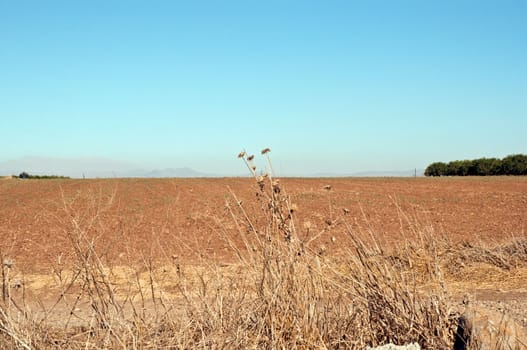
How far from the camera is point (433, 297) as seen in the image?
541 cm

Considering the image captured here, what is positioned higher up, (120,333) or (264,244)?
(264,244)

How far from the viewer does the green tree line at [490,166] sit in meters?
58.5

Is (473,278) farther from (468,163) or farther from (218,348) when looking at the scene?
(468,163)

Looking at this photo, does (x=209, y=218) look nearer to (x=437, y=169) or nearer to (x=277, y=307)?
(x=277, y=307)

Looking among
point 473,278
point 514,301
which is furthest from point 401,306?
point 473,278

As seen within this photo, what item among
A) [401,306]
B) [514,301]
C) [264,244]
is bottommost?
[514,301]

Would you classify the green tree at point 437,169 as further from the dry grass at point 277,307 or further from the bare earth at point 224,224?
the dry grass at point 277,307

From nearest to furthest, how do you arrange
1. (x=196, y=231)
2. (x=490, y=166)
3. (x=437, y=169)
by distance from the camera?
(x=196, y=231)
(x=490, y=166)
(x=437, y=169)

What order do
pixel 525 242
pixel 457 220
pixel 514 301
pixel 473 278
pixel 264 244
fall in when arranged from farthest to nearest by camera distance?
pixel 457 220 → pixel 525 242 → pixel 473 278 → pixel 514 301 → pixel 264 244

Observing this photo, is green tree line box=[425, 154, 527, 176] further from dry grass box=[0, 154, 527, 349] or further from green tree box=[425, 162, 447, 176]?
dry grass box=[0, 154, 527, 349]

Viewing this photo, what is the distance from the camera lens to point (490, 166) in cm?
6041

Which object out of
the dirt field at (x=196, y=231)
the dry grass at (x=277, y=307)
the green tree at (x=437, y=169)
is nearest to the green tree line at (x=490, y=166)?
the green tree at (x=437, y=169)

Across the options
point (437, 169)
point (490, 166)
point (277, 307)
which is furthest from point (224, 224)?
point (437, 169)

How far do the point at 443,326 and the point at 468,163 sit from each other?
6102 cm
